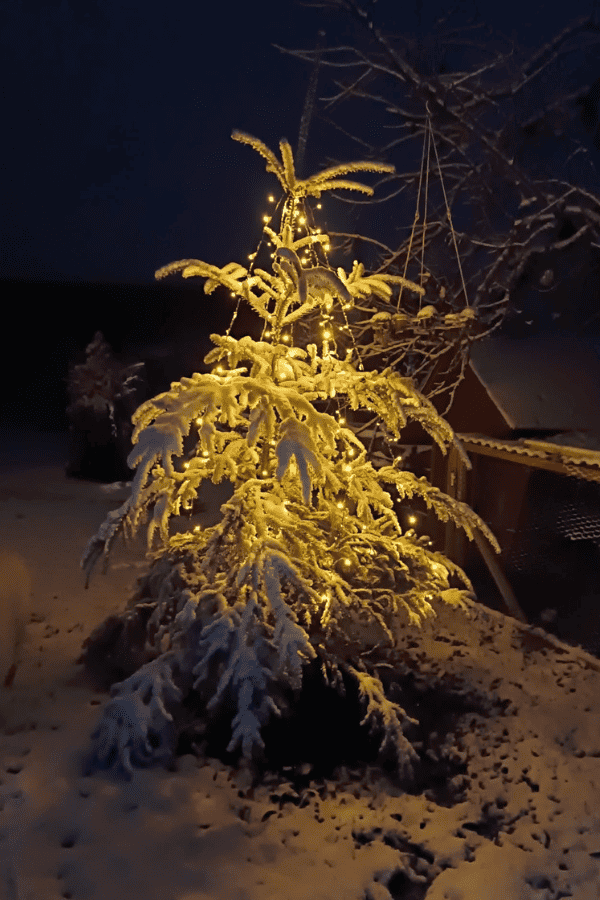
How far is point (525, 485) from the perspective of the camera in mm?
7105

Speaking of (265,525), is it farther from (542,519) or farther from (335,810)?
(542,519)

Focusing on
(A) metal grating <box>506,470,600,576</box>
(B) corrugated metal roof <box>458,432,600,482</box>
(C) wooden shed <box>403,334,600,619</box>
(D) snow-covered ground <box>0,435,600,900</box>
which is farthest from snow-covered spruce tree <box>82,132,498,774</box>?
(A) metal grating <box>506,470,600,576</box>

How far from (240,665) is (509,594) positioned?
4044 mm

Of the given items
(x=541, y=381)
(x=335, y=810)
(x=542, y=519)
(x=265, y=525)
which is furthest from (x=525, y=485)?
(x=335, y=810)

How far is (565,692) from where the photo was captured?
5.29m

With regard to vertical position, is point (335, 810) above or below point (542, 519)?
below

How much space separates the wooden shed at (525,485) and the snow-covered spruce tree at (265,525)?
8.36 ft

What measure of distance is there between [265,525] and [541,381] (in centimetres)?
496

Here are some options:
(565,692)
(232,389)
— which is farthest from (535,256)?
(232,389)

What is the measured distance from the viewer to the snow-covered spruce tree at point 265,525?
3691 millimetres

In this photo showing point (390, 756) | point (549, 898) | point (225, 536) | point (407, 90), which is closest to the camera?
point (549, 898)

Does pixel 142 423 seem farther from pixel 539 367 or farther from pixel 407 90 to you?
pixel 407 90

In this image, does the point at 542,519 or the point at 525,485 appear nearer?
the point at 542,519

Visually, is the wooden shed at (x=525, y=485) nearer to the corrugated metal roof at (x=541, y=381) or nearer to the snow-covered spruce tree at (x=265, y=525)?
the corrugated metal roof at (x=541, y=381)
